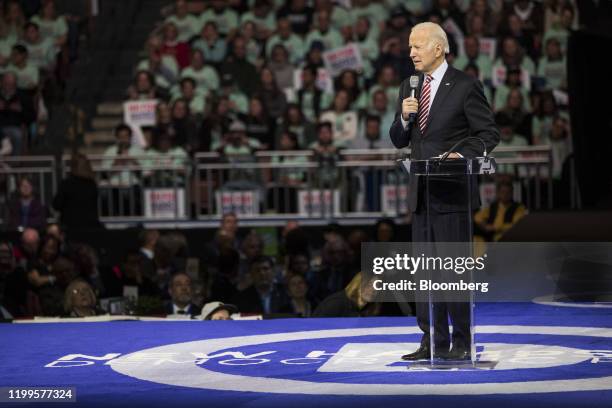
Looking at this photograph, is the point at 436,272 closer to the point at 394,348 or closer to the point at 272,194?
the point at 394,348

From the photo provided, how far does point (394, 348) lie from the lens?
689 cm

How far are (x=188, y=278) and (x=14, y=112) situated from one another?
279 inches

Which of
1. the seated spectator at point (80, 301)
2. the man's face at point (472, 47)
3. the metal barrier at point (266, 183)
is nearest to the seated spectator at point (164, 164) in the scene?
the metal barrier at point (266, 183)

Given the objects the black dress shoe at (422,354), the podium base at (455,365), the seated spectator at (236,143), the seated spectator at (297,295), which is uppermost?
the seated spectator at (236,143)

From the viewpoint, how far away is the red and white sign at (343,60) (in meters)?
15.9

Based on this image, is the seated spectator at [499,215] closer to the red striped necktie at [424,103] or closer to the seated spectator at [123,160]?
the seated spectator at [123,160]

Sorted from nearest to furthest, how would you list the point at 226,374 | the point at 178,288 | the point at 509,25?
the point at 226,374 < the point at 178,288 < the point at 509,25

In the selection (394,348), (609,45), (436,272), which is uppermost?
(609,45)

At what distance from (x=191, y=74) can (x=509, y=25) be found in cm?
391

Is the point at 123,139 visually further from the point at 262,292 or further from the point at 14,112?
the point at 262,292

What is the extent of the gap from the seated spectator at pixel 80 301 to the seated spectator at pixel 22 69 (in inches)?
307

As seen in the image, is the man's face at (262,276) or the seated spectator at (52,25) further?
the seated spectator at (52,25)

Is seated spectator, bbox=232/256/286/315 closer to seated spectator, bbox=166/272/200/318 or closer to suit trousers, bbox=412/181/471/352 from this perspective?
seated spectator, bbox=166/272/200/318

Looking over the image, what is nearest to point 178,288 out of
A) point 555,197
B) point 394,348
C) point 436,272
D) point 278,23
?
point 394,348
